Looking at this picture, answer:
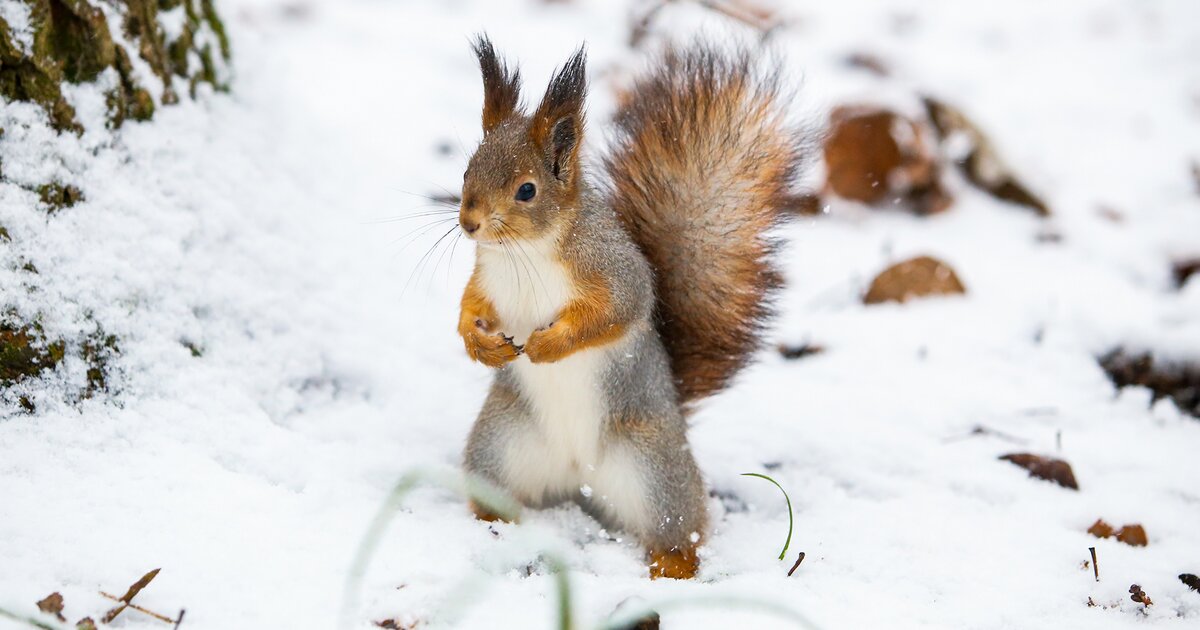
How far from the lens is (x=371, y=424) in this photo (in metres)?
1.93

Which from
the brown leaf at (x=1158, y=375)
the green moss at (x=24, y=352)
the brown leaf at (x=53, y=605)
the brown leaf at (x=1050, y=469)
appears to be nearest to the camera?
the brown leaf at (x=53, y=605)

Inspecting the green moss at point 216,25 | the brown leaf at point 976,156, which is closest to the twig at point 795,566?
the green moss at point 216,25

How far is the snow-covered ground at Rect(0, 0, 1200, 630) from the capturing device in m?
1.42

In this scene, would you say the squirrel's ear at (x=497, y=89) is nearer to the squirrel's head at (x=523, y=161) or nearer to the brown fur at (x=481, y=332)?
the squirrel's head at (x=523, y=161)

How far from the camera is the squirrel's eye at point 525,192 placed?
156 cm

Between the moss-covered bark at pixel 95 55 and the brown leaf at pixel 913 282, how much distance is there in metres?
1.79

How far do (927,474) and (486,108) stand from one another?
1.11m

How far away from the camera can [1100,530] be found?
1764 mm

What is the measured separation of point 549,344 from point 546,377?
13 cm

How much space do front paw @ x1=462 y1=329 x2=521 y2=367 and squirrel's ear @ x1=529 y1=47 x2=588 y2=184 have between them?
288 millimetres

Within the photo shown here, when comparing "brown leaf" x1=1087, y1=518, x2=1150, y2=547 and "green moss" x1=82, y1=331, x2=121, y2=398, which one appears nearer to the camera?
"green moss" x1=82, y1=331, x2=121, y2=398

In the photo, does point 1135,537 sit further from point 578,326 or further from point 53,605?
point 53,605

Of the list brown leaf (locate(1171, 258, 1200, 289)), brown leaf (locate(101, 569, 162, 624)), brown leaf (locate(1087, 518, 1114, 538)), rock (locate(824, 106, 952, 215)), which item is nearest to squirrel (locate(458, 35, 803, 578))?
brown leaf (locate(101, 569, 162, 624))

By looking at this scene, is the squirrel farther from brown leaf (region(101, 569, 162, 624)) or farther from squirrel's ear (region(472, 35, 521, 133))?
brown leaf (region(101, 569, 162, 624))
